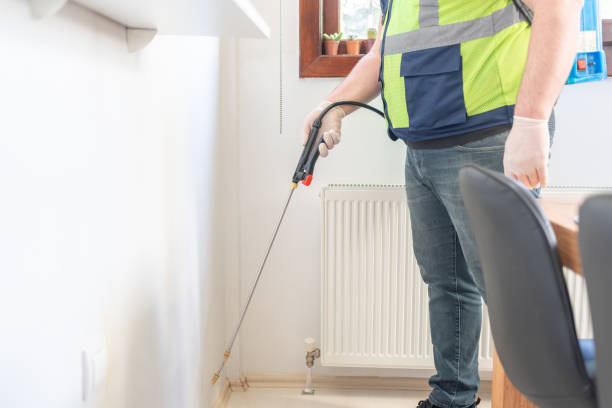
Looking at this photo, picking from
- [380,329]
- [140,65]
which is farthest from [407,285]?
[140,65]

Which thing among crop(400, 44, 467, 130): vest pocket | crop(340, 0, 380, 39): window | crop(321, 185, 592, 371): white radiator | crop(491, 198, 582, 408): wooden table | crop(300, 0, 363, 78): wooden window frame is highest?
crop(340, 0, 380, 39): window

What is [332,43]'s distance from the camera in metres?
1.79

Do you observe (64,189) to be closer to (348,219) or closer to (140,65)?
(140,65)

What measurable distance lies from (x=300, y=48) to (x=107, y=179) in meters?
1.07

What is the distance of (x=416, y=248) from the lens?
1467mm

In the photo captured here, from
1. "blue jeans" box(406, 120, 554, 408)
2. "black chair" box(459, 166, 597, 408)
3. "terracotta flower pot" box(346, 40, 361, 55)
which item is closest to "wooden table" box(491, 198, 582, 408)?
"black chair" box(459, 166, 597, 408)

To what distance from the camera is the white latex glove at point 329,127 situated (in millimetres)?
1354

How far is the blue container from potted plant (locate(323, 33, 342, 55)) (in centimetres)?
75

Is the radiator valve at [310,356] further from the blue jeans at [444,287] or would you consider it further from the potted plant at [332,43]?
the potted plant at [332,43]

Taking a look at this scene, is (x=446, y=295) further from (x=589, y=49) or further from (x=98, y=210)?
(x=98, y=210)

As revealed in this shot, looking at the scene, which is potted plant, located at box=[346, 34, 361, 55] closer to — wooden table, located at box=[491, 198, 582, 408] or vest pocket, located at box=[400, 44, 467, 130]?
vest pocket, located at box=[400, 44, 467, 130]

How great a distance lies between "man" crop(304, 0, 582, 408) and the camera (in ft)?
3.30

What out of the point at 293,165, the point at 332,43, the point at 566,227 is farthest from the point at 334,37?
the point at 566,227

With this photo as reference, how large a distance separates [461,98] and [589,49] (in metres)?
0.46
